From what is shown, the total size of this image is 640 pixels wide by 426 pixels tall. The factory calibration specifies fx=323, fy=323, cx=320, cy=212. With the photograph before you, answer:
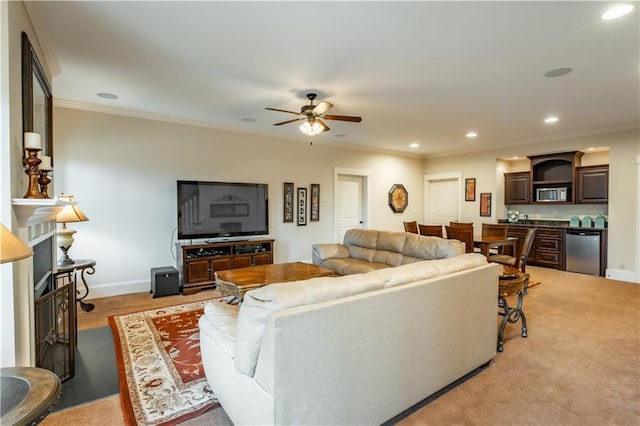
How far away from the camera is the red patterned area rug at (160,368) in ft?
6.68

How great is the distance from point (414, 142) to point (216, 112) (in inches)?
162

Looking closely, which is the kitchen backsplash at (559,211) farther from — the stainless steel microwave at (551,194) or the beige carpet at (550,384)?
the beige carpet at (550,384)

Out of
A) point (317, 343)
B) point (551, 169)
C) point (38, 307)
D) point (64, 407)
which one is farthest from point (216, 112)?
point (551, 169)

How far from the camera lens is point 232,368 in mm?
1725

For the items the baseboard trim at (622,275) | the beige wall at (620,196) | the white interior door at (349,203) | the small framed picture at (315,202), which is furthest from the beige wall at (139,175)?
the baseboard trim at (622,275)

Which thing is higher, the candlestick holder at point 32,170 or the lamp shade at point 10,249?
the candlestick holder at point 32,170

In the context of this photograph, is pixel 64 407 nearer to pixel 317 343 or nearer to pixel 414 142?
pixel 317 343

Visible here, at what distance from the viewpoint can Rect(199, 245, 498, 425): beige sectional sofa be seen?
145cm

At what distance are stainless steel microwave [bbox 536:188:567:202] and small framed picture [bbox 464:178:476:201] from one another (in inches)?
49.4

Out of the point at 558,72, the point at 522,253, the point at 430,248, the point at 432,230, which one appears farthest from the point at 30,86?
the point at 522,253

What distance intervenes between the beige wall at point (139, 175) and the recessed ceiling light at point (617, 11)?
4.75 metres

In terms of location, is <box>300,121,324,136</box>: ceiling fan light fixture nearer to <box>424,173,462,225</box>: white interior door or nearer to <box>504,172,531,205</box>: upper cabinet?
<box>424,173,462,225</box>: white interior door

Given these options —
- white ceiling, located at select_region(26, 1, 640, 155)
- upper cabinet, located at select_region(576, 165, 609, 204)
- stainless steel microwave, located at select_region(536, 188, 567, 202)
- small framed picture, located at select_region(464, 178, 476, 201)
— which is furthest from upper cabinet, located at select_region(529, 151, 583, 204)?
white ceiling, located at select_region(26, 1, 640, 155)

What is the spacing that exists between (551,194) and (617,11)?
5399 millimetres
